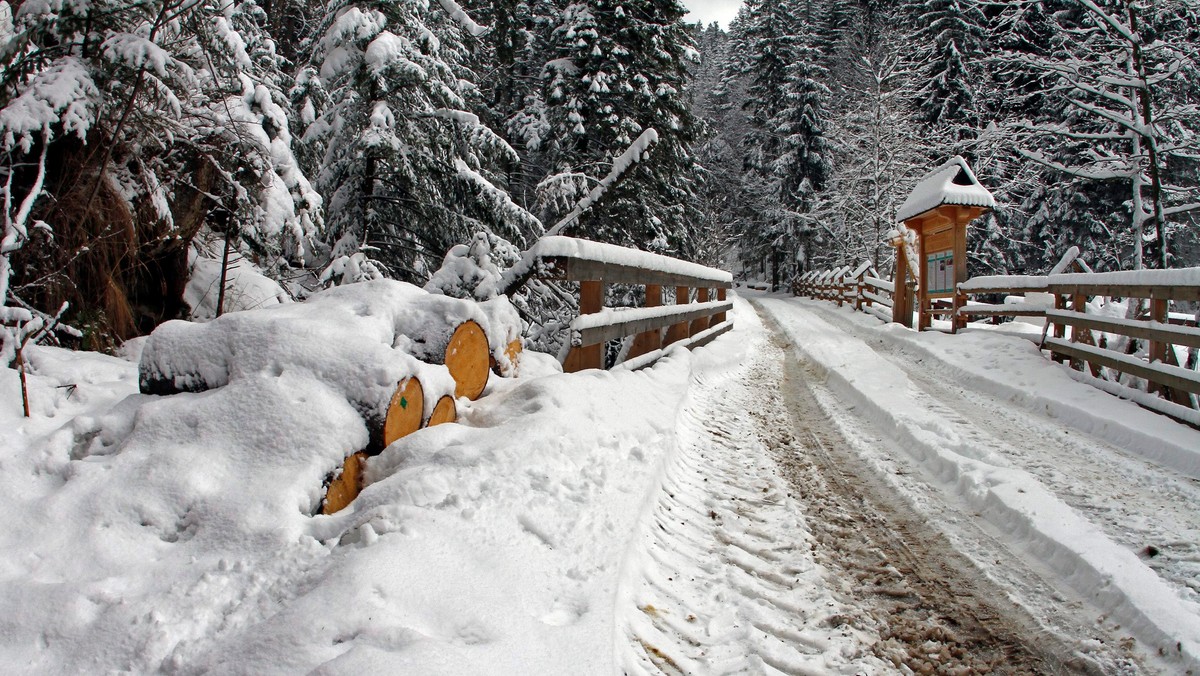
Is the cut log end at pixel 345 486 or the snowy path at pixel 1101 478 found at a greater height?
the cut log end at pixel 345 486

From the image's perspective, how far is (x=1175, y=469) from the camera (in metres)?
4.03

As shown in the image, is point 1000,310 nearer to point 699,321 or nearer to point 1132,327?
point 1132,327

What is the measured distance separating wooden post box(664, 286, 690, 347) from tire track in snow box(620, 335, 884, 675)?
12.4 feet

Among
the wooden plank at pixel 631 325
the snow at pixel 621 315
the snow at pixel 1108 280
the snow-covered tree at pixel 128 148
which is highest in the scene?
the snow-covered tree at pixel 128 148

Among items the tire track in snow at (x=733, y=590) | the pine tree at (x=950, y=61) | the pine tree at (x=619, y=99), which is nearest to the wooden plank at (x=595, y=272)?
the tire track in snow at (x=733, y=590)

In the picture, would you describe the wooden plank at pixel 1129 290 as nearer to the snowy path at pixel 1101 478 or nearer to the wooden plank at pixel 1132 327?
the wooden plank at pixel 1132 327

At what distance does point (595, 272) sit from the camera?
14.7 ft

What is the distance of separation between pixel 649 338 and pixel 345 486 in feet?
14.7

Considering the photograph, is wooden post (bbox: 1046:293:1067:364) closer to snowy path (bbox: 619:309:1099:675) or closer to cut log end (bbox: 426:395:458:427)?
snowy path (bbox: 619:309:1099:675)

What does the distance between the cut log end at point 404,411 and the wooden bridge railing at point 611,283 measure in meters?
1.54

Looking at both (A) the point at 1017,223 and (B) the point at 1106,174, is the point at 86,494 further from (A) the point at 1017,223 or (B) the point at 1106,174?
(A) the point at 1017,223

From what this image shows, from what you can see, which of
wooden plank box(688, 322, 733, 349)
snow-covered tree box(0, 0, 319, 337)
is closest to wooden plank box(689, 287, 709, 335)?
wooden plank box(688, 322, 733, 349)

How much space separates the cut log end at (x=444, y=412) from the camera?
303cm

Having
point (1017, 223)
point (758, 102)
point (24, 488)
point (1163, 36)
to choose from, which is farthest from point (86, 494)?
→ point (758, 102)
